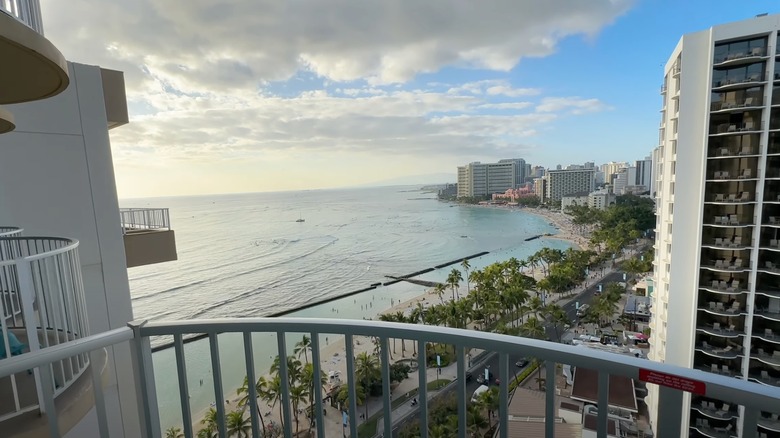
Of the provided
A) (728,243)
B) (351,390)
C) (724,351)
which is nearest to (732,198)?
(728,243)

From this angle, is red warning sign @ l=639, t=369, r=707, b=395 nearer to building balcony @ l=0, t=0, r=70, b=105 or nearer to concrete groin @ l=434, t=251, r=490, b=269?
building balcony @ l=0, t=0, r=70, b=105

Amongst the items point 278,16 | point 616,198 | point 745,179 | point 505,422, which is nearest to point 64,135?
point 505,422

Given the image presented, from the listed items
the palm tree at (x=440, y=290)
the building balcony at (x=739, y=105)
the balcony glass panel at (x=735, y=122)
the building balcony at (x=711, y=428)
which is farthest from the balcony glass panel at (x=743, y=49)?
the palm tree at (x=440, y=290)

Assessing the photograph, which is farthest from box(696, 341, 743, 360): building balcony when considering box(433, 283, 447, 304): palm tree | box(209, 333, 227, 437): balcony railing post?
box(433, 283, 447, 304): palm tree

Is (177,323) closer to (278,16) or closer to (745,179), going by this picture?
(278,16)

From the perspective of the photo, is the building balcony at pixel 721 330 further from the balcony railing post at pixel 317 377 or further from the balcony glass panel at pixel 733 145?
the balcony railing post at pixel 317 377

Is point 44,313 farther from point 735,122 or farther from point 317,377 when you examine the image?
point 735,122
